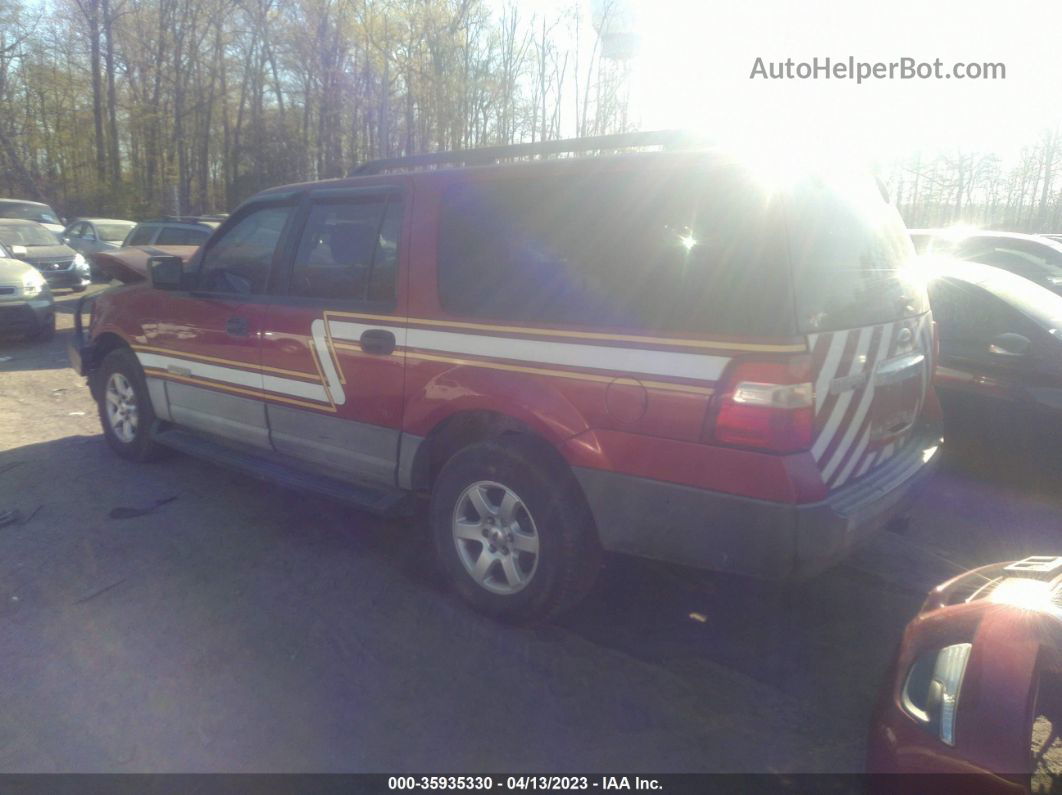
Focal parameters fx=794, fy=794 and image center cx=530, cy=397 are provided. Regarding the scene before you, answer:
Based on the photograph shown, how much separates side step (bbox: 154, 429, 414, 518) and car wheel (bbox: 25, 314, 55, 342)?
6.94 m

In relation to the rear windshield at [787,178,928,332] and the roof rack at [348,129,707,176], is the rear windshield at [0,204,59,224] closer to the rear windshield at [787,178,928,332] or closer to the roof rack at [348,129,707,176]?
the roof rack at [348,129,707,176]

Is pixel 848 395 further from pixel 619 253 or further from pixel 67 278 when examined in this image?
pixel 67 278

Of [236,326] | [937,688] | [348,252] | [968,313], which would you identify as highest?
[348,252]

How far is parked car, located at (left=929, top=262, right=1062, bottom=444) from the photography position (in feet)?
15.8

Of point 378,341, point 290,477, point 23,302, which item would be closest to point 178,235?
point 23,302

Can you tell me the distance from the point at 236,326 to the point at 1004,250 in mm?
7226

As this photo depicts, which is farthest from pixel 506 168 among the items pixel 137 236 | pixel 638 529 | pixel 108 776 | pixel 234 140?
pixel 234 140

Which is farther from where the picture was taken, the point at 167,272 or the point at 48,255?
the point at 48,255

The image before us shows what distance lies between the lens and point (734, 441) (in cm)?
284

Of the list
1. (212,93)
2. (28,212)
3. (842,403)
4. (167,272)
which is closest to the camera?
(842,403)

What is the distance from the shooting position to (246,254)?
487 cm

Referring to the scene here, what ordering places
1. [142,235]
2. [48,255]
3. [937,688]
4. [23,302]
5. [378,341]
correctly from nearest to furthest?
1. [937,688]
2. [378,341]
3. [23,302]
4. [48,255]
5. [142,235]

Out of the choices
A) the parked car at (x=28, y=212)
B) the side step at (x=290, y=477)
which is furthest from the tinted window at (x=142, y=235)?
the side step at (x=290, y=477)

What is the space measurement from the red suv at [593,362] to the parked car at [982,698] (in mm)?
552
